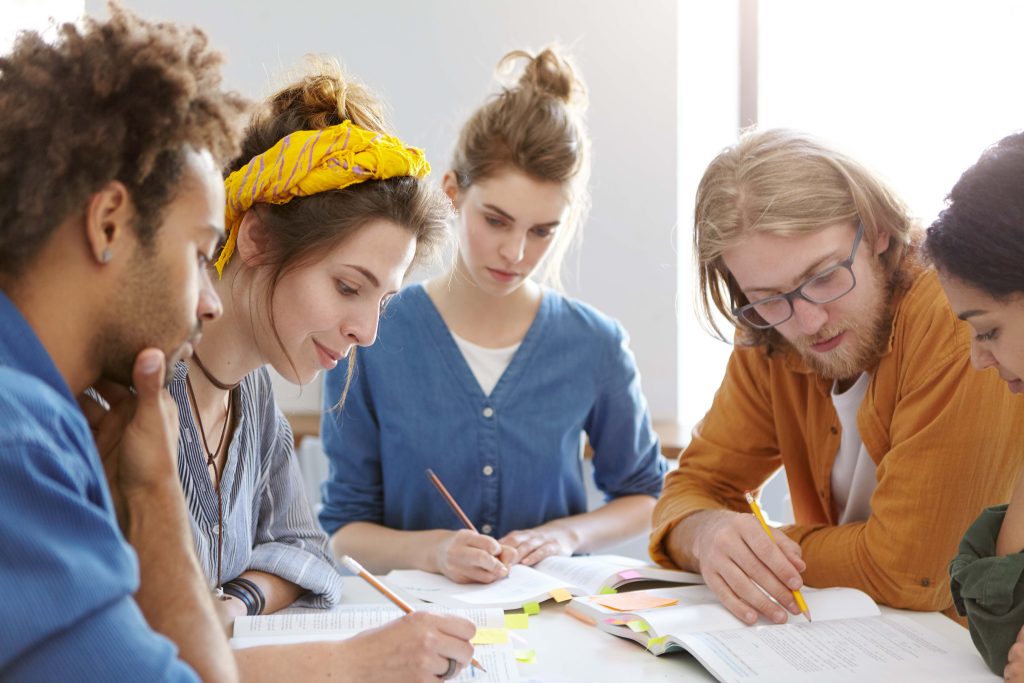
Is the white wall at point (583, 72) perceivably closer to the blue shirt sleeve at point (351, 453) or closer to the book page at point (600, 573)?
the blue shirt sleeve at point (351, 453)

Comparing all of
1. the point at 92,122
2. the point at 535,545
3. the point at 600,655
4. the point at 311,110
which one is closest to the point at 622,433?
the point at 535,545

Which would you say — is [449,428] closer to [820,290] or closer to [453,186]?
[453,186]

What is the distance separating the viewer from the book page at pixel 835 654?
1.30 m

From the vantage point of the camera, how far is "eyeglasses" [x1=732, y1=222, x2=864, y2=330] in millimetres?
1707

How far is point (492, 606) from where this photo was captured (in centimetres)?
163

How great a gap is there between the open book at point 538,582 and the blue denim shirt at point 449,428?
0.43 m

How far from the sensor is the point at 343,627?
1.50 meters

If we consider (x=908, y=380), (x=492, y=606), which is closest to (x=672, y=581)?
(x=492, y=606)

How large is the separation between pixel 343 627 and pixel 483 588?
306mm

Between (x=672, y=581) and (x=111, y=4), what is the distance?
1246 mm

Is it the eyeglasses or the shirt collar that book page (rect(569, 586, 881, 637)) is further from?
the shirt collar

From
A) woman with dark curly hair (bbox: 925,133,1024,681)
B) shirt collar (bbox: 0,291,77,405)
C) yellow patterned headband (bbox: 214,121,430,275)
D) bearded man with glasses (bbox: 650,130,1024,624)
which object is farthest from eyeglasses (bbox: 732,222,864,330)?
shirt collar (bbox: 0,291,77,405)

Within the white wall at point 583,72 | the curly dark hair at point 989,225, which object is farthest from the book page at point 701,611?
the white wall at point 583,72

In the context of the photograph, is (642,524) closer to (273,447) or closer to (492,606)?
(492,606)
